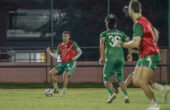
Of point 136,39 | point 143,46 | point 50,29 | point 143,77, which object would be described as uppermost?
point 136,39

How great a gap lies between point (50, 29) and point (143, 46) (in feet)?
39.3

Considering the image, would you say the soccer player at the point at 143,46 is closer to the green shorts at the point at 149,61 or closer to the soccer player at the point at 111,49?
the green shorts at the point at 149,61

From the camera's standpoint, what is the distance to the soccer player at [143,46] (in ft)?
33.7

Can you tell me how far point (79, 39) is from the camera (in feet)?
72.7

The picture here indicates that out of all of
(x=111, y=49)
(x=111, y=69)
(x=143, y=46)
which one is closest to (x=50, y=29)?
(x=111, y=49)

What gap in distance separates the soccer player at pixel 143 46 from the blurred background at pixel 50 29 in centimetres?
1080

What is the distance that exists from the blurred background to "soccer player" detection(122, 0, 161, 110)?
1080 centimetres

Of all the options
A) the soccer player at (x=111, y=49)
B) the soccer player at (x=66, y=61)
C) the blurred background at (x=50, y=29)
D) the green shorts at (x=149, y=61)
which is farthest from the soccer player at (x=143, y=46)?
the blurred background at (x=50, y=29)

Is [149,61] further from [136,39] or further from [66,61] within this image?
[66,61]

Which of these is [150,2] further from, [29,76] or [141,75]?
[141,75]

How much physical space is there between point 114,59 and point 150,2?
362 inches

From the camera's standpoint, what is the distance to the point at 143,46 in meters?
10.5

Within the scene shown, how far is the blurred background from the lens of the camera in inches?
842

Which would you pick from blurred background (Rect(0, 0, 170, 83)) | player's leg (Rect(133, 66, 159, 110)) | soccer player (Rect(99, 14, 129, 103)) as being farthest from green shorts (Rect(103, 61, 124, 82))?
blurred background (Rect(0, 0, 170, 83))
